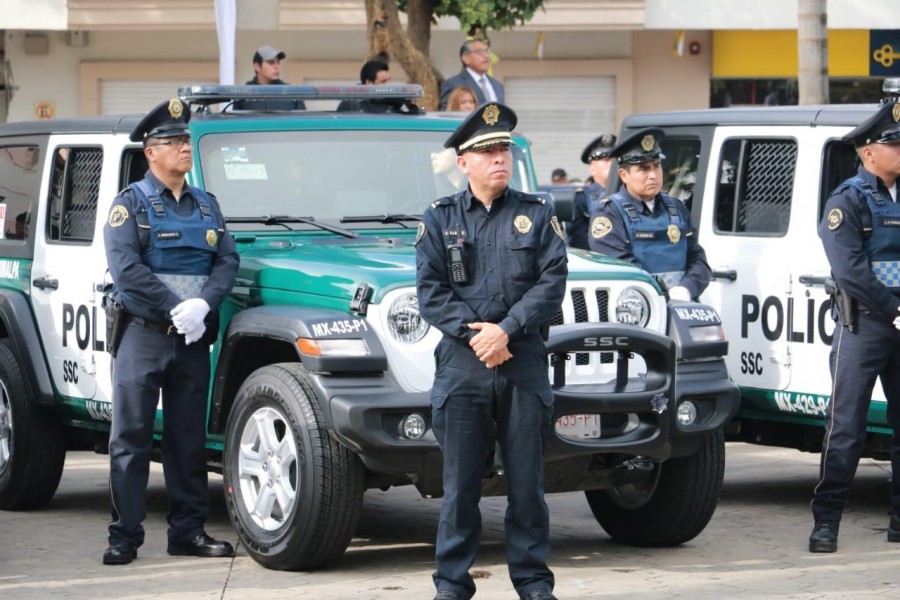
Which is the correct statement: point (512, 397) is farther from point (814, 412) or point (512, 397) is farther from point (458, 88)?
point (458, 88)

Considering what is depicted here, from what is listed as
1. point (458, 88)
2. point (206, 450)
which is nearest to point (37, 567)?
point (206, 450)

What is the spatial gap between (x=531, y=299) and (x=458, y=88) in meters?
6.15

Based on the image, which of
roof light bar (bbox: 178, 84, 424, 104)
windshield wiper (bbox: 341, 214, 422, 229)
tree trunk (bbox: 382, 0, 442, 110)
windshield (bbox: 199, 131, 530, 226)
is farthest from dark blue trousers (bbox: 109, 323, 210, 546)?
tree trunk (bbox: 382, 0, 442, 110)

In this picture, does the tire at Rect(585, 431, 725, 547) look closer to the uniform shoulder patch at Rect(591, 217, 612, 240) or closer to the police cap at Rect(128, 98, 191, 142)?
the uniform shoulder patch at Rect(591, 217, 612, 240)

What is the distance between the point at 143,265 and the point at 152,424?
702mm

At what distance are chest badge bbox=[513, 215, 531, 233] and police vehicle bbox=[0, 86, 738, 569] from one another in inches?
26.7

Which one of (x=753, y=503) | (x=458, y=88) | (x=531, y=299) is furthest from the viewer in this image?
(x=458, y=88)

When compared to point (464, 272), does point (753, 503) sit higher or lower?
lower

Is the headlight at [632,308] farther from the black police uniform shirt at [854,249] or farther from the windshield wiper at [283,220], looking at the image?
the windshield wiper at [283,220]

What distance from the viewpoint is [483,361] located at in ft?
21.0

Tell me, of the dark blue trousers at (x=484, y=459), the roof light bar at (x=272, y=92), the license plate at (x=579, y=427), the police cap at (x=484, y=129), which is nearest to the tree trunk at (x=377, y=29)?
the roof light bar at (x=272, y=92)

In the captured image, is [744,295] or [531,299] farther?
[744,295]

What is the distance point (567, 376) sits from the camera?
24.1 feet

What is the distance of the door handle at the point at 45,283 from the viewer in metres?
8.91
